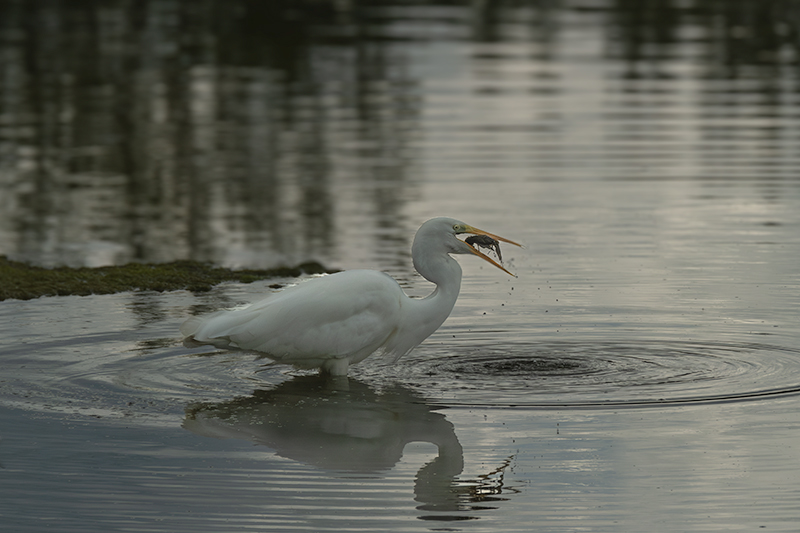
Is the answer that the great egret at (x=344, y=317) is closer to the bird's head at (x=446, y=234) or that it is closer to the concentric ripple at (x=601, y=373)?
→ the bird's head at (x=446, y=234)

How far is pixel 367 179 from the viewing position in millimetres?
18453

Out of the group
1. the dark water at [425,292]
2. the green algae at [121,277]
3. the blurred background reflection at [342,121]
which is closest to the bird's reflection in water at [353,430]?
the dark water at [425,292]

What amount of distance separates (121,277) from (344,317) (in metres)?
4.39

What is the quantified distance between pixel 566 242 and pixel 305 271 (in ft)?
9.95

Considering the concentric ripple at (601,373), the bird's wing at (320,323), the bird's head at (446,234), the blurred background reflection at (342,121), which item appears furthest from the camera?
the blurred background reflection at (342,121)

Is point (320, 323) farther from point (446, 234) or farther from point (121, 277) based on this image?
point (121, 277)

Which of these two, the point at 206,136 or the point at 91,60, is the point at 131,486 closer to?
the point at 206,136

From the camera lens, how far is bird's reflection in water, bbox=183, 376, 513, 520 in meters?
6.77

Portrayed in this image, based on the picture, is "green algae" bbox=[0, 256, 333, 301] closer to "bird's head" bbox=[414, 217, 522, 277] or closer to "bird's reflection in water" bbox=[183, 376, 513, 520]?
"bird's reflection in water" bbox=[183, 376, 513, 520]

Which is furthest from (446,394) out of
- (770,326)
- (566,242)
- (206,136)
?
(206,136)

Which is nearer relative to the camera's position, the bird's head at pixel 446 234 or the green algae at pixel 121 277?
the bird's head at pixel 446 234

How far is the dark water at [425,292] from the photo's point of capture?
6.78 metres

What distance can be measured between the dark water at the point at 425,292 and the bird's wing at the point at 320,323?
1.04 ft

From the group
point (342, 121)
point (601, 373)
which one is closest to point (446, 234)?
point (601, 373)
